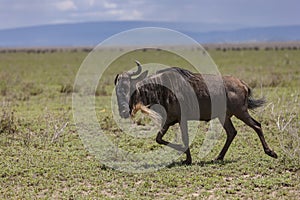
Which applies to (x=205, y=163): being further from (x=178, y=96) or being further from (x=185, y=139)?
(x=178, y=96)

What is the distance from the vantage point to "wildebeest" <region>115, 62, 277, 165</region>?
27.2 ft

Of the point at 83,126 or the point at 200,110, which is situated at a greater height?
the point at 200,110

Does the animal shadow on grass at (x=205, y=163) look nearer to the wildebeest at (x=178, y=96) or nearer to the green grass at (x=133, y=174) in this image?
the green grass at (x=133, y=174)

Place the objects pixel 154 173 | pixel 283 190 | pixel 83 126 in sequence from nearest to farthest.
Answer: pixel 283 190
pixel 154 173
pixel 83 126

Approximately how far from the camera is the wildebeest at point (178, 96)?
27.2ft

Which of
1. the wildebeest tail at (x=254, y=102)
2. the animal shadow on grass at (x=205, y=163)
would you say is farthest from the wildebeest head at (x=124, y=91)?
the wildebeest tail at (x=254, y=102)

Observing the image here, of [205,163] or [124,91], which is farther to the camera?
[205,163]

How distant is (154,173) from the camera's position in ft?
25.5

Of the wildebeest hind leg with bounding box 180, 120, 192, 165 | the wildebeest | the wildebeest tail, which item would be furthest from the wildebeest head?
the wildebeest tail

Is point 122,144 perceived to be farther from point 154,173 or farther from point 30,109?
point 30,109

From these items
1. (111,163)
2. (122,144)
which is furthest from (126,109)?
(122,144)

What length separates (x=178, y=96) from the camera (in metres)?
8.30

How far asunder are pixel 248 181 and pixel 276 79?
49.5 feet

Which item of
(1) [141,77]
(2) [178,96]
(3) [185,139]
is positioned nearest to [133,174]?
(3) [185,139]
